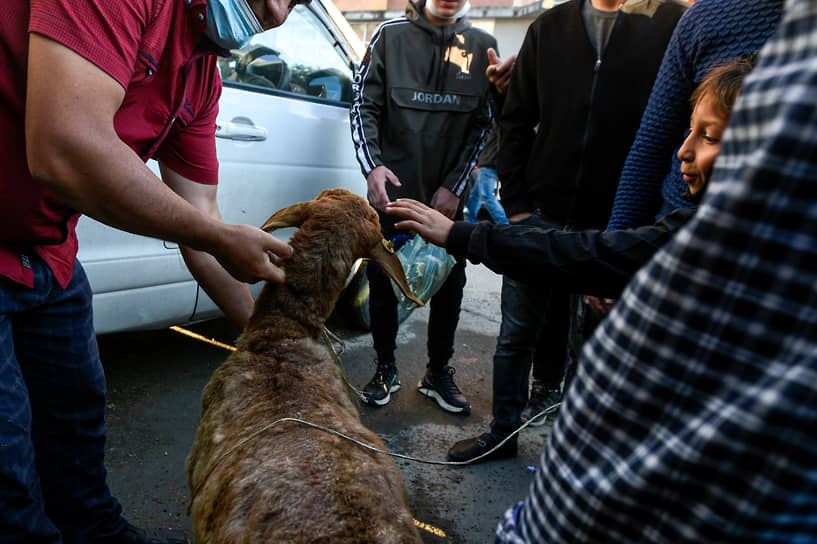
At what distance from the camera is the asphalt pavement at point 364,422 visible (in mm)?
2682

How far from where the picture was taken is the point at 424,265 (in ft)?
11.0

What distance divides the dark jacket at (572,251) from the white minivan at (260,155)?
79.7 inches

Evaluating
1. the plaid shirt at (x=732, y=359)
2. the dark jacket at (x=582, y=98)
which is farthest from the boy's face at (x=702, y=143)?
the plaid shirt at (x=732, y=359)

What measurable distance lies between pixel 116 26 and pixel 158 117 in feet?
1.45

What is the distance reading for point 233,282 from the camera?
2352mm

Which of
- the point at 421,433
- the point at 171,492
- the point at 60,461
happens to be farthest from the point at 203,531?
the point at 421,433

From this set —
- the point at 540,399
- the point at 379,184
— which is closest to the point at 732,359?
the point at 379,184

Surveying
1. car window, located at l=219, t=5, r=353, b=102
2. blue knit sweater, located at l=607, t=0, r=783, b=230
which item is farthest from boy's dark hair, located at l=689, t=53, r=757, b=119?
car window, located at l=219, t=5, r=353, b=102

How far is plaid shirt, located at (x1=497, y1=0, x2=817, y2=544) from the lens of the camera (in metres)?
0.52

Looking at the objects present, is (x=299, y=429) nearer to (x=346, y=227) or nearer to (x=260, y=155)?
(x=346, y=227)

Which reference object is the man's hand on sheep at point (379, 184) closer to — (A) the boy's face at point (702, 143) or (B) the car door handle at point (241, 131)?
(B) the car door handle at point (241, 131)

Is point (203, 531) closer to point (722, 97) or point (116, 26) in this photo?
point (116, 26)

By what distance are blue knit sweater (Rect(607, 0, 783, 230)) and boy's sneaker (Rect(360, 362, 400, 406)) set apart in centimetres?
194

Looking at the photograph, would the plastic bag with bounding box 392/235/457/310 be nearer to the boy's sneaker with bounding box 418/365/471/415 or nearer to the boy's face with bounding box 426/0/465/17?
the boy's sneaker with bounding box 418/365/471/415
